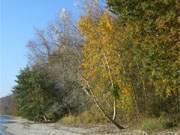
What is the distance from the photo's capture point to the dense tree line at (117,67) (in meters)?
27.1

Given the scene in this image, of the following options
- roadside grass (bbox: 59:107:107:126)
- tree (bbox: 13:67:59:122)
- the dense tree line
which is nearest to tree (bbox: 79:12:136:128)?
the dense tree line

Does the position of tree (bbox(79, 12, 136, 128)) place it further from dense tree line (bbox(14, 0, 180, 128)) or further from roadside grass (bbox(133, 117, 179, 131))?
roadside grass (bbox(133, 117, 179, 131))

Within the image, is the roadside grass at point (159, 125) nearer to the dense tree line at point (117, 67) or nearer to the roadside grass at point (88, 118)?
the dense tree line at point (117, 67)

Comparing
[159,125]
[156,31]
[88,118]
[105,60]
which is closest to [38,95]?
[88,118]

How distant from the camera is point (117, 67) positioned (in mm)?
37719

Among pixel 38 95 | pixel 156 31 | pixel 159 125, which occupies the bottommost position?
pixel 159 125

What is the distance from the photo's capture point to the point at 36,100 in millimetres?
64625

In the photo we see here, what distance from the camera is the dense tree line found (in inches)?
1068

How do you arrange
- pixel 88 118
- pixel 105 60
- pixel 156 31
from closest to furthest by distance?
pixel 156 31 → pixel 105 60 → pixel 88 118

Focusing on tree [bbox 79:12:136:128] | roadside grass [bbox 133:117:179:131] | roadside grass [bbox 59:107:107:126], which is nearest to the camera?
roadside grass [bbox 133:117:179:131]

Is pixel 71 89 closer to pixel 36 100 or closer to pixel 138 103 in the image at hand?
pixel 36 100

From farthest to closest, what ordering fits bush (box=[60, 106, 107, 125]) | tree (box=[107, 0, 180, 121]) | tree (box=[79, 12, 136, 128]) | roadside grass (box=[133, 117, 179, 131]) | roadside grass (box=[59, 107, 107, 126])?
1. bush (box=[60, 106, 107, 125])
2. roadside grass (box=[59, 107, 107, 126])
3. tree (box=[79, 12, 136, 128])
4. roadside grass (box=[133, 117, 179, 131])
5. tree (box=[107, 0, 180, 121])

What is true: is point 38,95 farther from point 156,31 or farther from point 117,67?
point 156,31

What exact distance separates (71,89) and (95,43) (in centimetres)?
2448
